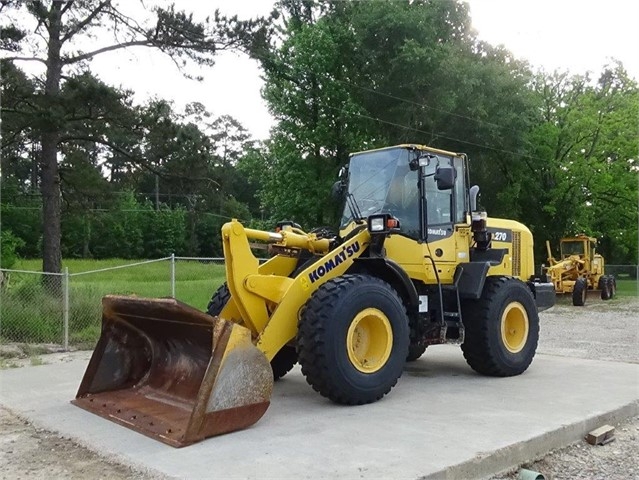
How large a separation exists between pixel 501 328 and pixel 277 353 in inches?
105

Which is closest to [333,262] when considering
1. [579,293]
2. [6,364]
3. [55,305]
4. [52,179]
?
[6,364]

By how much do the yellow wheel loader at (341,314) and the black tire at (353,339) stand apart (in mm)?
12

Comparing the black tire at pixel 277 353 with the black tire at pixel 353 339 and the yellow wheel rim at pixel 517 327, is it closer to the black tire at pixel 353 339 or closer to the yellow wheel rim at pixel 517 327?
the black tire at pixel 353 339

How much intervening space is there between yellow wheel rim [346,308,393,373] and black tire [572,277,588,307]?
16850 mm

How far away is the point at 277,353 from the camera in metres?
7.07

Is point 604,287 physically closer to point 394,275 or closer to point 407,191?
point 407,191

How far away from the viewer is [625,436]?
5922 millimetres

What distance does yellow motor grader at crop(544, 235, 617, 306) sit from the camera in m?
22.4

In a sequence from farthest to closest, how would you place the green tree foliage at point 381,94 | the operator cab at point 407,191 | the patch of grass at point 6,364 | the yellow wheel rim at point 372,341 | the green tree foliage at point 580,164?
the green tree foliage at point 580,164, the green tree foliage at point 381,94, the patch of grass at point 6,364, the operator cab at point 407,191, the yellow wheel rim at point 372,341

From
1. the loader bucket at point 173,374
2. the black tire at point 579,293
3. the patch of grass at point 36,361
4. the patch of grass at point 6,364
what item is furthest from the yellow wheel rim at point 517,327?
the black tire at point 579,293

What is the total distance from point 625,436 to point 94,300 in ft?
29.1

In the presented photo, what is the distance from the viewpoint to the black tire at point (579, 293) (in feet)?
70.1

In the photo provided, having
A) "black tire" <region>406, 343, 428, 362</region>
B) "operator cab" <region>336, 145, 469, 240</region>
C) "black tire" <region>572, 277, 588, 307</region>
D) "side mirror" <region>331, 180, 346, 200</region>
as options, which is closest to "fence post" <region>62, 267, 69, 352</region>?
"side mirror" <region>331, 180, 346, 200</region>

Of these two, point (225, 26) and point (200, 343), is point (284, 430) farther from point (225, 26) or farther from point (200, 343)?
point (225, 26)
